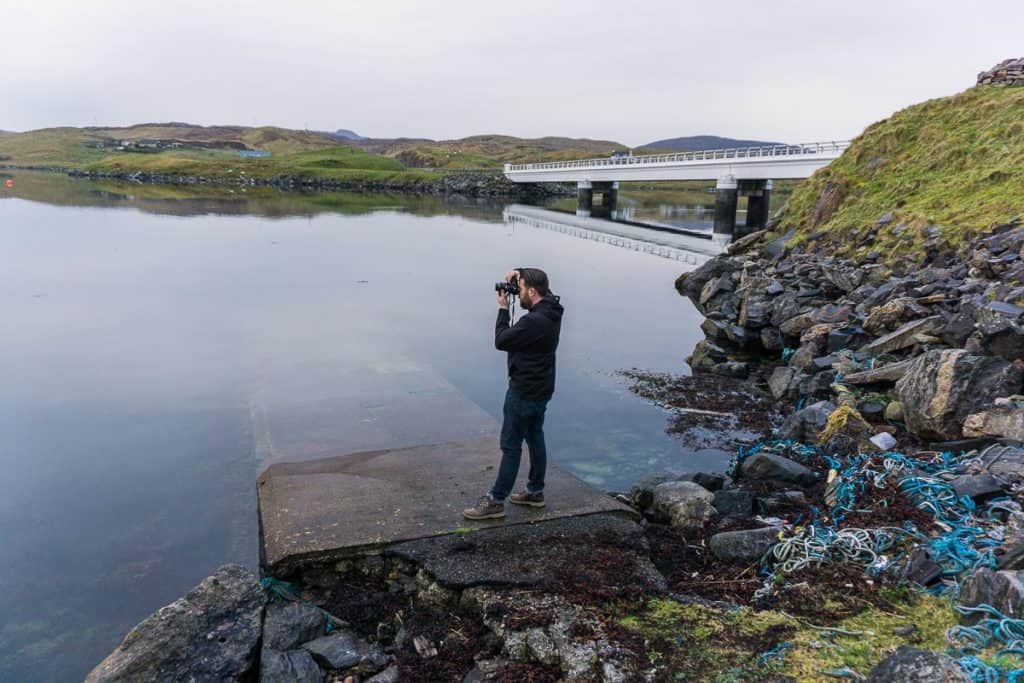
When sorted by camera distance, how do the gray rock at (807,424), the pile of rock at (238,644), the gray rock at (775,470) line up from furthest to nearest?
the gray rock at (807,424) → the gray rock at (775,470) → the pile of rock at (238,644)

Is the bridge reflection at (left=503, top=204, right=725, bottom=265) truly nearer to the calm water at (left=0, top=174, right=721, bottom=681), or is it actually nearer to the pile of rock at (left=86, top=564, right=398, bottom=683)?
the calm water at (left=0, top=174, right=721, bottom=681)

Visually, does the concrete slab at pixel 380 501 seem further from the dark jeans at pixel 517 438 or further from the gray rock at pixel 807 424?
the gray rock at pixel 807 424

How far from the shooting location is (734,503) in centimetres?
713

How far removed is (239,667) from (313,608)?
76cm

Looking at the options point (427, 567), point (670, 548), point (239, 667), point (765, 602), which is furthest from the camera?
point (670, 548)

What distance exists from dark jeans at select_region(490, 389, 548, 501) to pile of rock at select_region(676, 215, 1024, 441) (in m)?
5.17

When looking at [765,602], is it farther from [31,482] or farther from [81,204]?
[81,204]

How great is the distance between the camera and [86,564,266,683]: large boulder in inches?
179

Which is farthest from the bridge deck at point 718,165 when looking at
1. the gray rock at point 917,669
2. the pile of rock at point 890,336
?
the gray rock at point 917,669

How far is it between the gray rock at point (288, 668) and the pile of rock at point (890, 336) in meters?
7.57

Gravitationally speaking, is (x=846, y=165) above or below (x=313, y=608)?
above

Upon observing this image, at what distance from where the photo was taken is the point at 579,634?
15.5 feet

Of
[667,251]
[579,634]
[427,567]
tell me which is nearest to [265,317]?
[427,567]

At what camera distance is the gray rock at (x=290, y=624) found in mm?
5012
